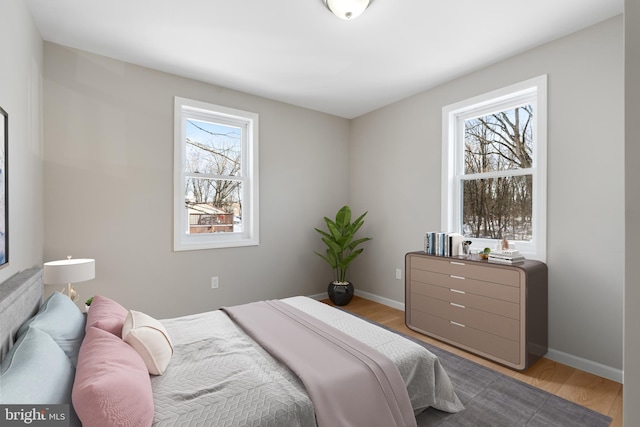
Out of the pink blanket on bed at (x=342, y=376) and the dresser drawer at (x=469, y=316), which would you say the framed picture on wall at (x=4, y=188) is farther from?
the dresser drawer at (x=469, y=316)

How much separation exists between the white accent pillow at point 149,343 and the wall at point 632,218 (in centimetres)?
159

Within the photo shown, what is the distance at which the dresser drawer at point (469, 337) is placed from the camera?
237 cm

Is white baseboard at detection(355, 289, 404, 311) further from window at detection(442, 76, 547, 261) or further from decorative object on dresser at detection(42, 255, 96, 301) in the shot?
decorative object on dresser at detection(42, 255, 96, 301)

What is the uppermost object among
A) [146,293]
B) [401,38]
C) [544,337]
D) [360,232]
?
[401,38]

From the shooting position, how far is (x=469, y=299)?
265cm

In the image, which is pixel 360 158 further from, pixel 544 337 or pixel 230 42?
pixel 544 337

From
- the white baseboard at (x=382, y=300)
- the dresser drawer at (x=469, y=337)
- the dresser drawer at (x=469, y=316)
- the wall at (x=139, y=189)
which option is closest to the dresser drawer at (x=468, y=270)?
the dresser drawer at (x=469, y=316)

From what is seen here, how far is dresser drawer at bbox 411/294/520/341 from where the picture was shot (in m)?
2.37

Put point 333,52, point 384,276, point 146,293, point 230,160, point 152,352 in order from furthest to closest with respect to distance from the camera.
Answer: point 384,276 → point 230,160 → point 146,293 → point 333,52 → point 152,352

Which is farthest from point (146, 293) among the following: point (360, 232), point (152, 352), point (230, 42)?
point (360, 232)

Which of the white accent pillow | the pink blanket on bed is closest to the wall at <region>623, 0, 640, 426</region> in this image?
the pink blanket on bed

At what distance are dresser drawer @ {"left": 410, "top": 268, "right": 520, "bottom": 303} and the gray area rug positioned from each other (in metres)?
0.58

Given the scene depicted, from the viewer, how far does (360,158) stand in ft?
14.4

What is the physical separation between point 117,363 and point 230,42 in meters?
2.42
